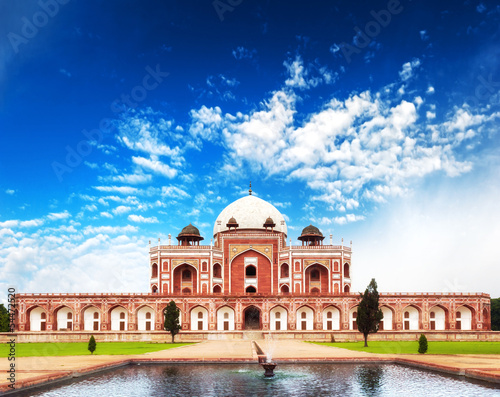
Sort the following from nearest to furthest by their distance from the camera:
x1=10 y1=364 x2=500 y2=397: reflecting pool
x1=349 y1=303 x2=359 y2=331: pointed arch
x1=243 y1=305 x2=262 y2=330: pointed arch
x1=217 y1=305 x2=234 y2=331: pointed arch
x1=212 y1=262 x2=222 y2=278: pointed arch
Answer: x1=10 y1=364 x2=500 y2=397: reflecting pool → x1=349 y1=303 x2=359 y2=331: pointed arch → x1=217 y1=305 x2=234 y2=331: pointed arch → x1=243 y1=305 x2=262 y2=330: pointed arch → x1=212 y1=262 x2=222 y2=278: pointed arch

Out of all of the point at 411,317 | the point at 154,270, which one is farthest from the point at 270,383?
the point at 154,270

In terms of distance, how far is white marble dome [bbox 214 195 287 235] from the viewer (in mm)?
63656

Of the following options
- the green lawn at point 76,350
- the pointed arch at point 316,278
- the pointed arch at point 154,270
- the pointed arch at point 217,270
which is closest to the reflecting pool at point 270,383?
the green lawn at point 76,350

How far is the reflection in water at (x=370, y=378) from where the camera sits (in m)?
18.0

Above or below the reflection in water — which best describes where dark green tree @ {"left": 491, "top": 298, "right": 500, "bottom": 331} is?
below

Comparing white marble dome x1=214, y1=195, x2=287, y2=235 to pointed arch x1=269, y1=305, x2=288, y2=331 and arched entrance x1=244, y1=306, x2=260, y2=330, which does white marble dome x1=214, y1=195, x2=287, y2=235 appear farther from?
pointed arch x1=269, y1=305, x2=288, y2=331

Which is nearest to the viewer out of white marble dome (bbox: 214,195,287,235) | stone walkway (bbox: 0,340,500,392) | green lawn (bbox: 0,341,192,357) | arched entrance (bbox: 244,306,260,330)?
stone walkway (bbox: 0,340,500,392)

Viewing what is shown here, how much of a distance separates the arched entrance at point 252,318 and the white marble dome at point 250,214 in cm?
1086

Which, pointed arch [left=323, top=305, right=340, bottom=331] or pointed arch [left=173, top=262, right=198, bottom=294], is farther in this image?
pointed arch [left=173, top=262, right=198, bottom=294]

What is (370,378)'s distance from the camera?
20406 mm

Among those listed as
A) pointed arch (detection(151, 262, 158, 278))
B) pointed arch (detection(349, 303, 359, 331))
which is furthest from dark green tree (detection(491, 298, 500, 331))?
pointed arch (detection(151, 262, 158, 278))

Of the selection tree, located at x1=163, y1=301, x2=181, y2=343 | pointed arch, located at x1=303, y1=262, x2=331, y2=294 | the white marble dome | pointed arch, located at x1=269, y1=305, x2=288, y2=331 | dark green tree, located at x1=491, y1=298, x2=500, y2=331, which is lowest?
dark green tree, located at x1=491, y1=298, x2=500, y2=331

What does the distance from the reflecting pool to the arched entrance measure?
32.0m

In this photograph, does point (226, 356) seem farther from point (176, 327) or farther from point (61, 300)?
point (61, 300)
